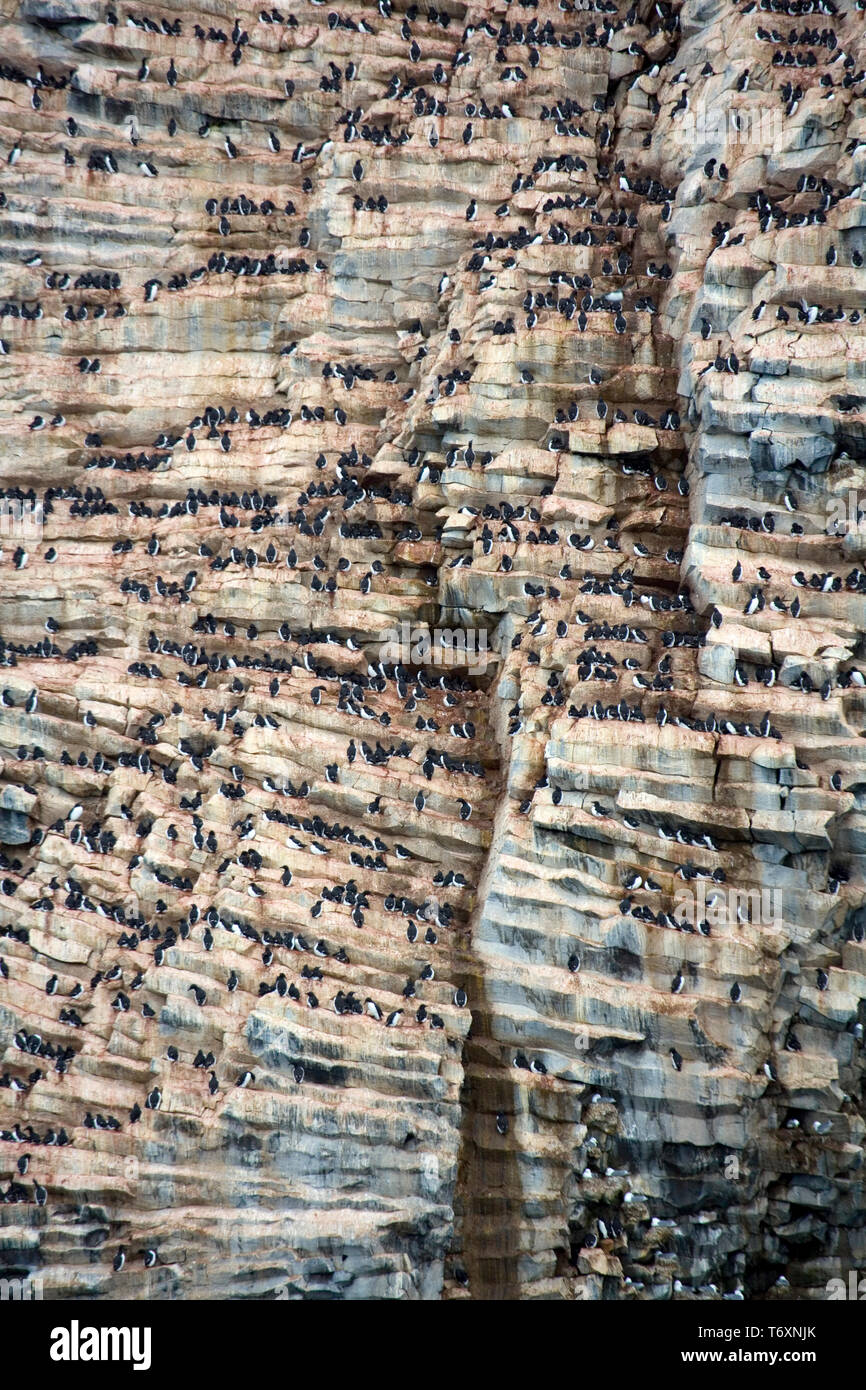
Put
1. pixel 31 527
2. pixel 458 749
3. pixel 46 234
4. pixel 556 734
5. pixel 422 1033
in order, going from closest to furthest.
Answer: pixel 422 1033, pixel 556 734, pixel 458 749, pixel 31 527, pixel 46 234

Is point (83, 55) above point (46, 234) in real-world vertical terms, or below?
above

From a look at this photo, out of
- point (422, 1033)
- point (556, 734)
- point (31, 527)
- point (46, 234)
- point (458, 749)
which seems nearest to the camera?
point (422, 1033)

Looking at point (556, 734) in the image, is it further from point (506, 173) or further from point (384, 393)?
point (506, 173)

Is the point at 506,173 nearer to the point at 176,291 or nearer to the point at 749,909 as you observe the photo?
the point at 176,291

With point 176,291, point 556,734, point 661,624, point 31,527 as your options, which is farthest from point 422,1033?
point 176,291

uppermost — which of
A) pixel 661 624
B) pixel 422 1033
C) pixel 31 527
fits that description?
pixel 31 527

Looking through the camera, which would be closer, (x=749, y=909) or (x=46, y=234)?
(x=749, y=909)

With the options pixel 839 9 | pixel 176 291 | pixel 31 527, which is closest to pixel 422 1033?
pixel 31 527
